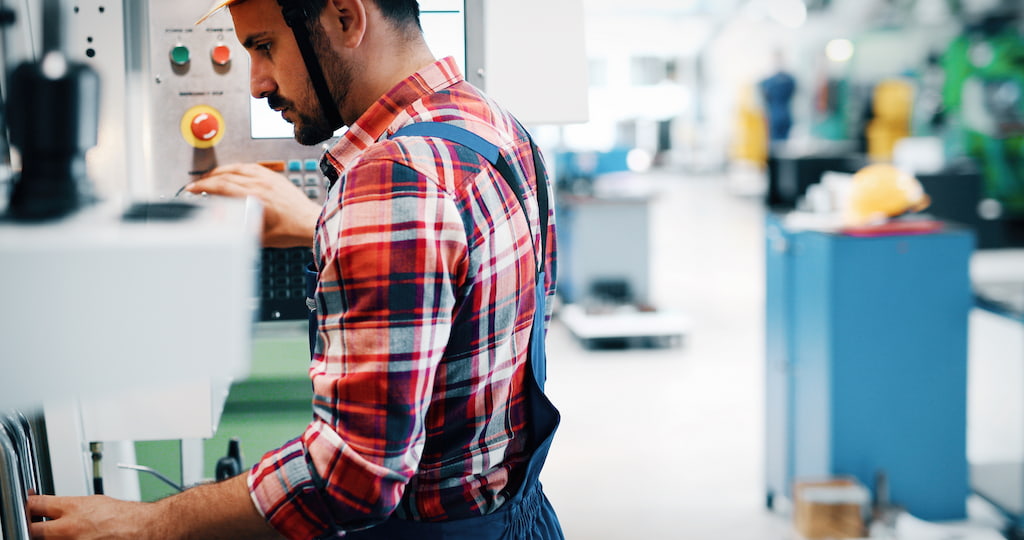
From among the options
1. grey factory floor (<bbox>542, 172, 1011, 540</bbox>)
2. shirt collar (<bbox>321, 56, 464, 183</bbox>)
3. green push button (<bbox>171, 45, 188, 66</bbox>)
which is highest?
green push button (<bbox>171, 45, 188, 66</bbox>)

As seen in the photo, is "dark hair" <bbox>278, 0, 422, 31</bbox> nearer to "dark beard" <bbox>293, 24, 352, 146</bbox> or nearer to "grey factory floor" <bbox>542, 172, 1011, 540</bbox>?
"dark beard" <bbox>293, 24, 352, 146</bbox>

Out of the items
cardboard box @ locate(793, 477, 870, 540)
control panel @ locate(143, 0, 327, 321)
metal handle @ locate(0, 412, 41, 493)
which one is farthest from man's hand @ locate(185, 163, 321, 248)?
cardboard box @ locate(793, 477, 870, 540)

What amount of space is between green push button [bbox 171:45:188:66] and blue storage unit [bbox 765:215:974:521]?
2.10m

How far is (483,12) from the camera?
153 centimetres

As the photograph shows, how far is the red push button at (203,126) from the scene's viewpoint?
1448 mm

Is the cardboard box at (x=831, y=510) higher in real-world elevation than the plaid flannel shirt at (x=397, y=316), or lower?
lower

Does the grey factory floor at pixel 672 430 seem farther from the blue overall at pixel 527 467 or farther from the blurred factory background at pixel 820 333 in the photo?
the blue overall at pixel 527 467

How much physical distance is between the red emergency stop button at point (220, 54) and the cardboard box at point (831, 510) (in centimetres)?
213

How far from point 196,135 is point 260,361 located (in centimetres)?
47

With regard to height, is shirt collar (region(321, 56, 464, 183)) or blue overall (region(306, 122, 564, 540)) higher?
shirt collar (region(321, 56, 464, 183))

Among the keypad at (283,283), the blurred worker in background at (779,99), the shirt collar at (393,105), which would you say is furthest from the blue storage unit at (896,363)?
the blurred worker in background at (779,99)

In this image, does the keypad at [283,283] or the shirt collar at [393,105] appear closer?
the shirt collar at [393,105]

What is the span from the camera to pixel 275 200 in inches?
56.3

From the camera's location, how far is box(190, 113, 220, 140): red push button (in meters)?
1.45
